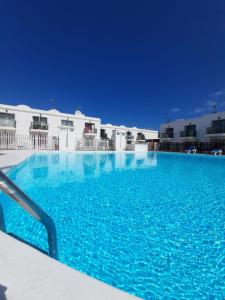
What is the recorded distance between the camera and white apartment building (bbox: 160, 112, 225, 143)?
25453mm

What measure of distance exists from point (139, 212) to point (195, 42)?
16.3 metres

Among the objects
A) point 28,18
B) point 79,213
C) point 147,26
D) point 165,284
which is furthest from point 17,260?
point 147,26

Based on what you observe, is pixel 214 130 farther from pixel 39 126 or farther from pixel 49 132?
pixel 39 126

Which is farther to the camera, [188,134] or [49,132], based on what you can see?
[188,134]

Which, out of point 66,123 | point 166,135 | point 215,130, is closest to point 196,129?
point 215,130

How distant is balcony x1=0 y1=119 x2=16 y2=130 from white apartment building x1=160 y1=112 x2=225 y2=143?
25632 mm

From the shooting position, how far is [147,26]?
1348cm

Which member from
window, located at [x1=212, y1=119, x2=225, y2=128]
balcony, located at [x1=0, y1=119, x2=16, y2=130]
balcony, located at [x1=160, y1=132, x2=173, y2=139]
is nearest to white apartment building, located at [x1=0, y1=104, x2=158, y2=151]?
balcony, located at [x1=0, y1=119, x2=16, y2=130]

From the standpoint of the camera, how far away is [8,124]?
20344mm

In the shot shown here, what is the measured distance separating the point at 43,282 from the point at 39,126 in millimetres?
23451

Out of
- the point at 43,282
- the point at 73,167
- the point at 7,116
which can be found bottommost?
the point at 73,167

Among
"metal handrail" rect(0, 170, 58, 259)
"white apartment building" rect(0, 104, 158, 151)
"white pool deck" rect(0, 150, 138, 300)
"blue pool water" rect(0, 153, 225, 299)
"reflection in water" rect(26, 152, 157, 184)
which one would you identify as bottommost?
"blue pool water" rect(0, 153, 225, 299)

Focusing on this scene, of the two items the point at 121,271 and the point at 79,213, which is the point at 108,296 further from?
the point at 79,213

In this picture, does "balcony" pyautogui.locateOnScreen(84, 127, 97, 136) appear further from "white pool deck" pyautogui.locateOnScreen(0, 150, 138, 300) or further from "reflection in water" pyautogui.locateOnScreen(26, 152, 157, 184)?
"white pool deck" pyautogui.locateOnScreen(0, 150, 138, 300)
